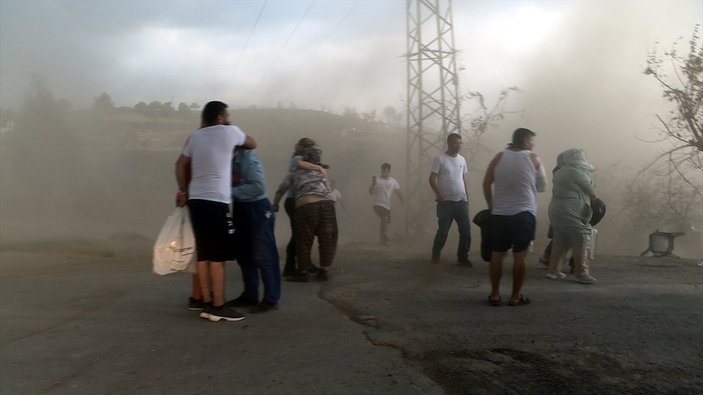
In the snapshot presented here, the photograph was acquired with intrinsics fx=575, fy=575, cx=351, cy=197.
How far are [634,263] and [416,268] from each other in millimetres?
3302

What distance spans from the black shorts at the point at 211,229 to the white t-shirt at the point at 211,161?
65 millimetres

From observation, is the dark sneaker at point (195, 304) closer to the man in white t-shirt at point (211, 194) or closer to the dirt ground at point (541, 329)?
the man in white t-shirt at point (211, 194)

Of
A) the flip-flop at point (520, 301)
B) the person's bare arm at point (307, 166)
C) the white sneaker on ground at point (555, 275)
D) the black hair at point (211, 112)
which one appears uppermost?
the black hair at point (211, 112)

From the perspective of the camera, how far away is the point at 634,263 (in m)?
8.29

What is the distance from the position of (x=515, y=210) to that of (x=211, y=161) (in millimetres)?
2710

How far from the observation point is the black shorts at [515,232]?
5160 millimetres

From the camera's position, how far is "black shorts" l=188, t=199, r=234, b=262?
15.2 feet

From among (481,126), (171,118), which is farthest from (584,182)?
(171,118)

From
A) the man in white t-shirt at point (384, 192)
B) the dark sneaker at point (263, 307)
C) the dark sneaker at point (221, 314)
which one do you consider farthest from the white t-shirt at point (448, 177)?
the man in white t-shirt at point (384, 192)

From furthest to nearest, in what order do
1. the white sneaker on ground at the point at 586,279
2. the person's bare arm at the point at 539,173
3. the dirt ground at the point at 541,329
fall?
the white sneaker on ground at the point at 586,279 < the person's bare arm at the point at 539,173 < the dirt ground at the point at 541,329

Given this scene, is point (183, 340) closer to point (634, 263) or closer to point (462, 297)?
point (462, 297)

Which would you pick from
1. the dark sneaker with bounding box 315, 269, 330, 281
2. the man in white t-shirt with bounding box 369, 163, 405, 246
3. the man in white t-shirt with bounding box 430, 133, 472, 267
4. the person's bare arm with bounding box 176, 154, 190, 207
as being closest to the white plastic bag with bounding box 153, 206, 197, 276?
the person's bare arm with bounding box 176, 154, 190, 207

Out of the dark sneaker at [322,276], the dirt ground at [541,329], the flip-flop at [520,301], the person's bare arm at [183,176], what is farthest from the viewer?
the dark sneaker at [322,276]

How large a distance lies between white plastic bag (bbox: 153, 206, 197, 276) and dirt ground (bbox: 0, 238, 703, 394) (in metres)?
0.47
